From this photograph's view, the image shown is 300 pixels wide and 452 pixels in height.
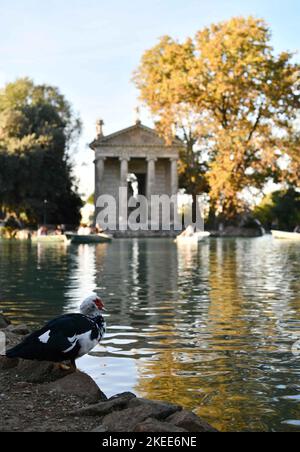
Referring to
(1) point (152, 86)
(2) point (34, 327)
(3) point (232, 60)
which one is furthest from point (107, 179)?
(2) point (34, 327)

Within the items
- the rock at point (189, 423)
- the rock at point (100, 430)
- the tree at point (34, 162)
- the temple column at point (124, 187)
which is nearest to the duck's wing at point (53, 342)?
the rock at point (100, 430)

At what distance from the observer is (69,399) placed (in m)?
6.70

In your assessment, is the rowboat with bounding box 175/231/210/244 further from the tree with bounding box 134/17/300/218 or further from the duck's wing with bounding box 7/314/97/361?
the duck's wing with bounding box 7/314/97/361

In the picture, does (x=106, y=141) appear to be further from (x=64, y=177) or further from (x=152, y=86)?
(x=152, y=86)

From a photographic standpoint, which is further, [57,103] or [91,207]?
[91,207]

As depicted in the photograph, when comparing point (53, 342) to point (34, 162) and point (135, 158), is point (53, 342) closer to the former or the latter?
point (34, 162)

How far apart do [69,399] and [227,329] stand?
5.11 metres

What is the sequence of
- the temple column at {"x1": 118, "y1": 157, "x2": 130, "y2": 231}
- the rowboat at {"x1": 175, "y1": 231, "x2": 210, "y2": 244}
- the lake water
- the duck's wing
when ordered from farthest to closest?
the temple column at {"x1": 118, "y1": 157, "x2": 130, "y2": 231} → the rowboat at {"x1": 175, "y1": 231, "x2": 210, "y2": 244} → the lake water → the duck's wing

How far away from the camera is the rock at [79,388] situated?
675 cm

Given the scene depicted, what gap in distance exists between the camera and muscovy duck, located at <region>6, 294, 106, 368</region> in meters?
6.92

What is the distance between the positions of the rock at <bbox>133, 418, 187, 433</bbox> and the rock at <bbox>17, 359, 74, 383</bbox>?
2.33 metres

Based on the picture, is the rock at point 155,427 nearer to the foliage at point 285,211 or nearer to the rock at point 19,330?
the rock at point 19,330

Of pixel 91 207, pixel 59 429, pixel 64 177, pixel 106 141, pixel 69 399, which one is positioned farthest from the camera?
pixel 91 207

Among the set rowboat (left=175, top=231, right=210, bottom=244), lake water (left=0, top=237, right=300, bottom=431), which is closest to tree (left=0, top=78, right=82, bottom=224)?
rowboat (left=175, top=231, right=210, bottom=244)
